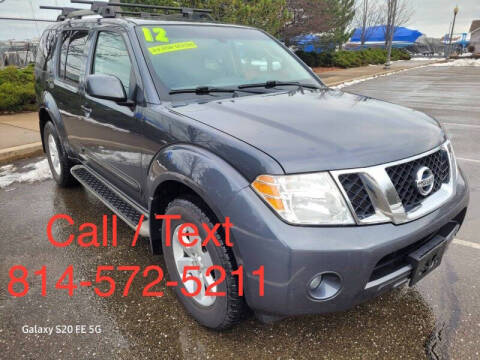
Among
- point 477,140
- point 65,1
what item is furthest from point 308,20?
point 477,140

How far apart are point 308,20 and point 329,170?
1916 cm

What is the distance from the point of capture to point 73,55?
388 cm

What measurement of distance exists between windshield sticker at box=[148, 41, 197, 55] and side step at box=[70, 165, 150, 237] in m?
1.14

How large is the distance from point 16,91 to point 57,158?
485cm

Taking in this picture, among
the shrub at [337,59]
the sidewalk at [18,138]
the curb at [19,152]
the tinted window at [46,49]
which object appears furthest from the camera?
the shrub at [337,59]

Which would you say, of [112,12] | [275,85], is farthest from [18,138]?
[275,85]

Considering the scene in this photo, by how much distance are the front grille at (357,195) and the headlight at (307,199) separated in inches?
1.9

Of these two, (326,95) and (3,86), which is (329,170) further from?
(3,86)

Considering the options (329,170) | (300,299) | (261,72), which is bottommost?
(300,299)

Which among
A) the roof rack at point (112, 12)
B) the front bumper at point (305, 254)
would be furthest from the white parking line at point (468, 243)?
the roof rack at point (112, 12)

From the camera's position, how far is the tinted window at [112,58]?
2918 mm

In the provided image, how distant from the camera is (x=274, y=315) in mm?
1929

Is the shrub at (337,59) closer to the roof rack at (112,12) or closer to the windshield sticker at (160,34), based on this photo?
the roof rack at (112,12)

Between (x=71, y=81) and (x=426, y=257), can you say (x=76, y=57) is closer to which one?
(x=71, y=81)
